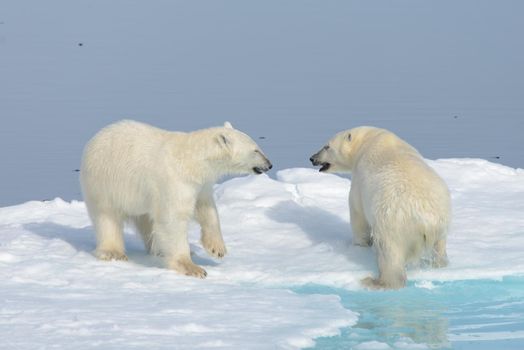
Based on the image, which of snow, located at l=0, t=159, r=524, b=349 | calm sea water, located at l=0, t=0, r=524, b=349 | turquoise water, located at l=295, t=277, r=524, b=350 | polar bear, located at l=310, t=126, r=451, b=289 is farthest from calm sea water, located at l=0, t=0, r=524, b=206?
turquoise water, located at l=295, t=277, r=524, b=350

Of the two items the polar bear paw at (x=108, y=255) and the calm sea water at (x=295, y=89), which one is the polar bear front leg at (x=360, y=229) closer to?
the calm sea water at (x=295, y=89)

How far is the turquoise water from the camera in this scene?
6344 millimetres

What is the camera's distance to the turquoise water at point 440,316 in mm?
6344

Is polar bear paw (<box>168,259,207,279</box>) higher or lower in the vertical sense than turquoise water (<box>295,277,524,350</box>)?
higher

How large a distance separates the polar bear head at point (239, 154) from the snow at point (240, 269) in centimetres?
75

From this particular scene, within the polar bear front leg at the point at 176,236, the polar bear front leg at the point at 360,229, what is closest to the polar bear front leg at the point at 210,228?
the polar bear front leg at the point at 176,236

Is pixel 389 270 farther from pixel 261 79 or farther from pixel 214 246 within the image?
pixel 261 79

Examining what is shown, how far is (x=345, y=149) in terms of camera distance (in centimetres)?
880

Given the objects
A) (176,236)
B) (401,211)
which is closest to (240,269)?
(176,236)

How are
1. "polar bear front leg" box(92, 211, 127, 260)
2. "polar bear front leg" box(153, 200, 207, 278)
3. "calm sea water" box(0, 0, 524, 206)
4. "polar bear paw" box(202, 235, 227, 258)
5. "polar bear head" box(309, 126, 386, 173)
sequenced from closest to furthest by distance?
"polar bear front leg" box(153, 200, 207, 278) → "polar bear paw" box(202, 235, 227, 258) → "polar bear front leg" box(92, 211, 127, 260) → "polar bear head" box(309, 126, 386, 173) → "calm sea water" box(0, 0, 524, 206)

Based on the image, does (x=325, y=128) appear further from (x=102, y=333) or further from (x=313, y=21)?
(x=313, y=21)

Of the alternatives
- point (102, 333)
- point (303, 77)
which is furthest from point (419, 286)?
point (303, 77)

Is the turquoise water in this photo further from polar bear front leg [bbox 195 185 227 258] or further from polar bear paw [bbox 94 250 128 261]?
polar bear paw [bbox 94 250 128 261]

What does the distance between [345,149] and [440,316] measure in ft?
7.33
